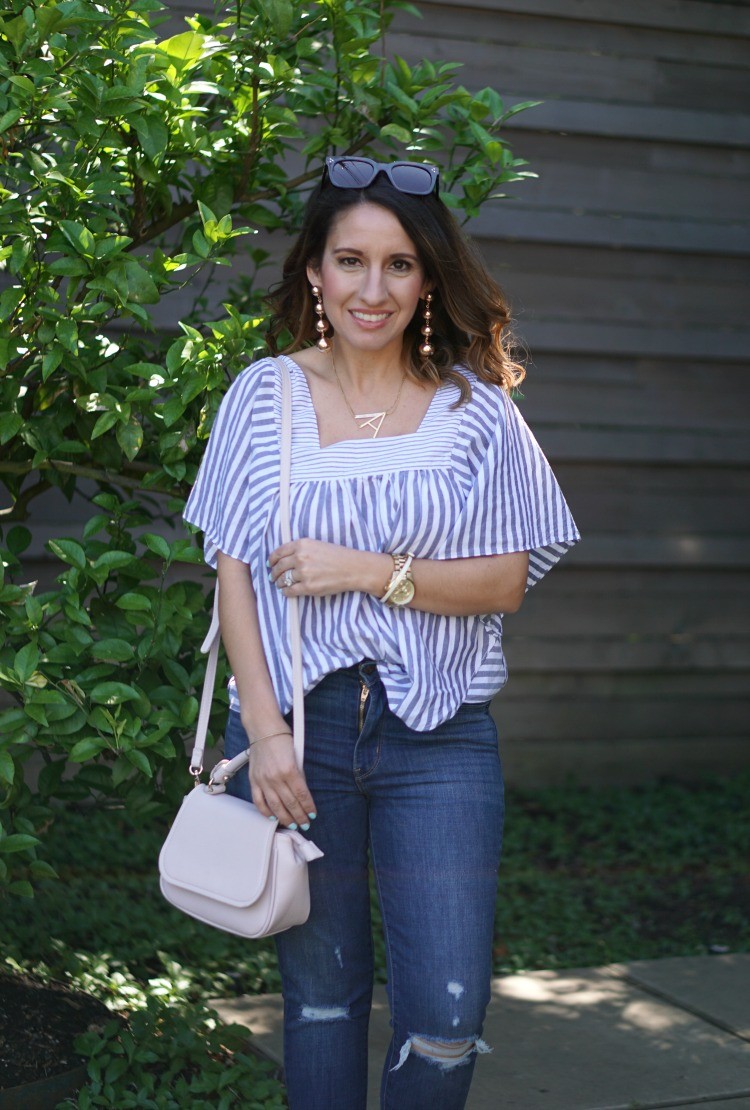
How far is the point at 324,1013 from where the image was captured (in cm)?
238

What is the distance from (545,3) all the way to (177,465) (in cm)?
319

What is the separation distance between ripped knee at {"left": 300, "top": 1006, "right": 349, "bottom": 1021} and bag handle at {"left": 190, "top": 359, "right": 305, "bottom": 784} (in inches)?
16.5

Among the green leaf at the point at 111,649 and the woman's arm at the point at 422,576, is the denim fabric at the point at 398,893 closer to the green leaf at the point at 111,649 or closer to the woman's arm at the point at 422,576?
the woman's arm at the point at 422,576

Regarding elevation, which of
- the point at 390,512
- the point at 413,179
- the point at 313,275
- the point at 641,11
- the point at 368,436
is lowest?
the point at 390,512

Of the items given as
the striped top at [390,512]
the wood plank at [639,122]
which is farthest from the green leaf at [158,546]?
the wood plank at [639,122]

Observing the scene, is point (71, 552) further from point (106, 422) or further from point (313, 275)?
point (313, 275)

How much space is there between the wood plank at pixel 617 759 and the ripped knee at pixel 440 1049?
10.1 ft

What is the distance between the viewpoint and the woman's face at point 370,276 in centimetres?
237

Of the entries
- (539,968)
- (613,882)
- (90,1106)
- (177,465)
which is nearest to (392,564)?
(177,465)

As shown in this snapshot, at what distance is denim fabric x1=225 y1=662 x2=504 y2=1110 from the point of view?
228cm

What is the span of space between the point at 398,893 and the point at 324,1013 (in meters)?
0.26

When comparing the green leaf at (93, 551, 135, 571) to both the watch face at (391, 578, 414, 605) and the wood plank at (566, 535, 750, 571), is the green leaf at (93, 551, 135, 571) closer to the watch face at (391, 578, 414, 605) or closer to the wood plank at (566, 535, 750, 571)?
the watch face at (391, 578, 414, 605)

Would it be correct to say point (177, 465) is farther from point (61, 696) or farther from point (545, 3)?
point (545, 3)

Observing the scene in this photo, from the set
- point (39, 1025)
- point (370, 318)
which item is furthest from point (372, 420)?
point (39, 1025)
